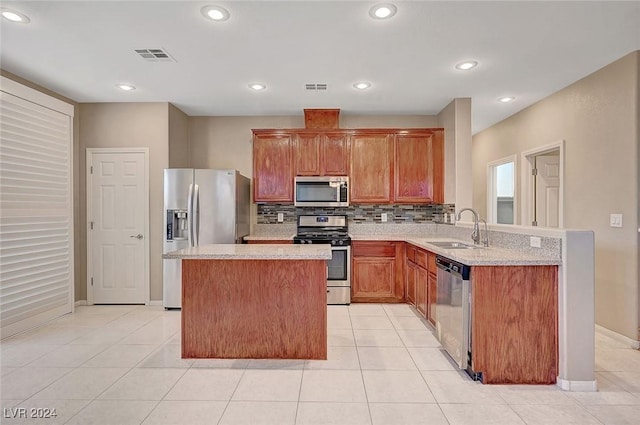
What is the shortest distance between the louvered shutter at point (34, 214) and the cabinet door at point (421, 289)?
13.6 feet

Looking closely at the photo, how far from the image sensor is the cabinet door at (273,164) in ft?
15.8

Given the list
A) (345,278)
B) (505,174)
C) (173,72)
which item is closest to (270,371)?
(345,278)

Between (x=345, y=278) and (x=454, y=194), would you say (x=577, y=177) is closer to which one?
(x=454, y=194)

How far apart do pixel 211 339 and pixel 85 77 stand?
3.06 metres

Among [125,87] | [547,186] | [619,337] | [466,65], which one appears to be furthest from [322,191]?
[619,337]

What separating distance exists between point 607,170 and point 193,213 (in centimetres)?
445

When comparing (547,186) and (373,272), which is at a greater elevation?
(547,186)

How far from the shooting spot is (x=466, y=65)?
3.36 m

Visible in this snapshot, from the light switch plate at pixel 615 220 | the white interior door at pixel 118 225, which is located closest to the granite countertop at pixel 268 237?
the white interior door at pixel 118 225

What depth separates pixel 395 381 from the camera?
8.14ft

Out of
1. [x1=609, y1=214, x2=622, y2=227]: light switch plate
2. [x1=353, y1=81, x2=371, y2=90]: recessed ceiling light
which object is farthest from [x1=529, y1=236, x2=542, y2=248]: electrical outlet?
[x1=353, y1=81, x2=371, y2=90]: recessed ceiling light

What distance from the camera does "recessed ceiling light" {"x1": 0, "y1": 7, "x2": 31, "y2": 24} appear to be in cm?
246

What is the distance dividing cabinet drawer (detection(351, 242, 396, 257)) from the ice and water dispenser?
2.13 metres

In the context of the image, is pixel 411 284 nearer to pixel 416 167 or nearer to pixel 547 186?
pixel 416 167
